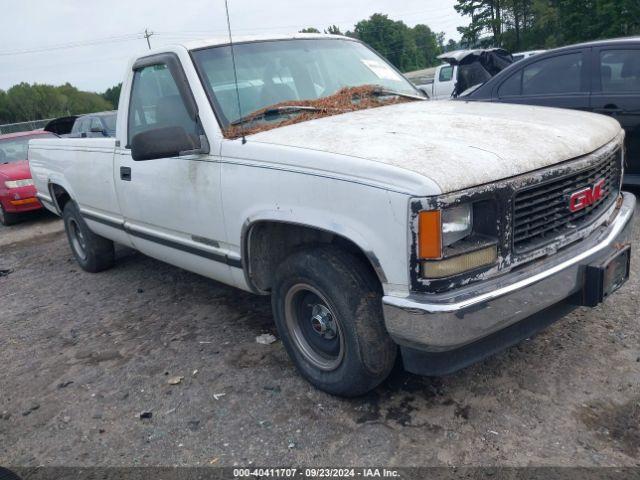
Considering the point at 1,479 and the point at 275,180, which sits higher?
the point at 275,180

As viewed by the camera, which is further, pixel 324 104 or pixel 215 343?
pixel 215 343

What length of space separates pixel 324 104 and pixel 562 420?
223 centimetres

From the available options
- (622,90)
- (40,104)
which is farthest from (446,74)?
(40,104)

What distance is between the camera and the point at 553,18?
143ft

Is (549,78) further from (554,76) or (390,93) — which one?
(390,93)

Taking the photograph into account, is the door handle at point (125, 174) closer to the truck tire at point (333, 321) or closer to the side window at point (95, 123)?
the truck tire at point (333, 321)

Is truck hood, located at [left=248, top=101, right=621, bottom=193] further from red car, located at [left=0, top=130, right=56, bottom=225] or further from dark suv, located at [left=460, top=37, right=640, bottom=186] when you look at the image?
red car, located at [left=0, top=130, right=56, bottom=225]

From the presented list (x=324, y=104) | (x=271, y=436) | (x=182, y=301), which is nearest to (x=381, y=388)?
(x=271, y=436)

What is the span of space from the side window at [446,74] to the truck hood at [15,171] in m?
11.0

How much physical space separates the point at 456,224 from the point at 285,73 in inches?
73.4

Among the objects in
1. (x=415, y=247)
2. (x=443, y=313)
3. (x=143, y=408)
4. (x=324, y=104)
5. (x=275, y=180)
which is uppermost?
(x=324, y=104)

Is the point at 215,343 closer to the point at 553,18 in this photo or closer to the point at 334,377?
the point at 334,377

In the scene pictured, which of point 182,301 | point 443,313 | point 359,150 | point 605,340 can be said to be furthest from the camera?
point 182,301

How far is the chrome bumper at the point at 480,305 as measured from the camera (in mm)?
2285
